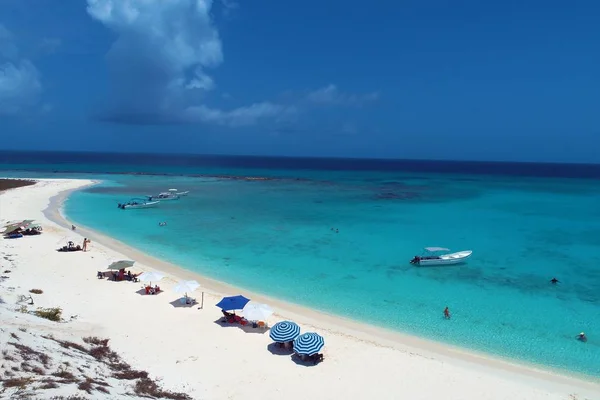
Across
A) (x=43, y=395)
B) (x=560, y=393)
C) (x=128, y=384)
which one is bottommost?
(x=560, y=393)

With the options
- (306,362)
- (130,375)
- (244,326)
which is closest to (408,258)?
(244,326)

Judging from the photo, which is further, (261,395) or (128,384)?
(261,395)

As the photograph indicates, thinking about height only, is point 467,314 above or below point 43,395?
below

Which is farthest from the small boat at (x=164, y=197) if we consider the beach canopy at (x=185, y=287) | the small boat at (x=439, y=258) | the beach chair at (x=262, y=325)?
the beach chair at (x=262, y=325)

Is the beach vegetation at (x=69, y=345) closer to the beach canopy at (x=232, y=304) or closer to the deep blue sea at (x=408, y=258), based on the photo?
the beach canopy at (x=232, y=304)

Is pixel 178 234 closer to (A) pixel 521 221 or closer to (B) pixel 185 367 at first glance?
(B) pixel 185 367

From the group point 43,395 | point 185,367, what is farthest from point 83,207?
point 43,395

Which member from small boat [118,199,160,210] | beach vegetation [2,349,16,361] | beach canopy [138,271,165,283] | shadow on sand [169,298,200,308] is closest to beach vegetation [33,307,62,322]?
beach canopy [138,271,165,283]
